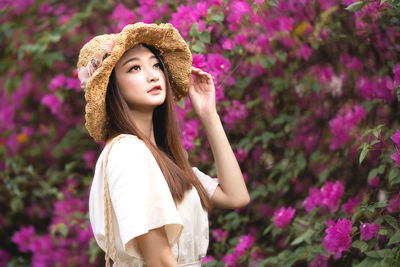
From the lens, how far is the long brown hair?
75.4 inches

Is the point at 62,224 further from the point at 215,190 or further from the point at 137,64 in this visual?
the point at 137,64

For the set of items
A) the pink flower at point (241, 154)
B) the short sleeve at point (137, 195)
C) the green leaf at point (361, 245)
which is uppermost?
the short sleeve at point (137, 195)

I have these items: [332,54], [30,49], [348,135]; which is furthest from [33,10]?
[348,135]

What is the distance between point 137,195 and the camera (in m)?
1.66

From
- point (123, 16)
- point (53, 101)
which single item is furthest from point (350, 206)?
point (53, 101)

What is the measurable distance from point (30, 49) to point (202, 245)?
2.32m

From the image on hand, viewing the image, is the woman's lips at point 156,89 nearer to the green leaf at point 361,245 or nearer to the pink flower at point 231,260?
the green leaf at point 361,245

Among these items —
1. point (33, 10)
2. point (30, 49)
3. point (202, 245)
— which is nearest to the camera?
point (202, 245)

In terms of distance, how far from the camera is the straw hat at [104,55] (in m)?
1.85

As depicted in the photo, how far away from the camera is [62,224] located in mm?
3334

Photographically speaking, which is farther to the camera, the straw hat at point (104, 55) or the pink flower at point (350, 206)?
the pink flower at point (350, 206)

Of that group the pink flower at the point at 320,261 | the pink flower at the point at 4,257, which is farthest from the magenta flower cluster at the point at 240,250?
the pink flower at the point at 4,257

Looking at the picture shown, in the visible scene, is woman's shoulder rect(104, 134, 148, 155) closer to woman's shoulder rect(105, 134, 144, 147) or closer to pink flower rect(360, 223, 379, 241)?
woman's shoulder rect(105, 134, 144, 147)

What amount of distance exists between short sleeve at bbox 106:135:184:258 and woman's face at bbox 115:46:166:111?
22 centimetres
